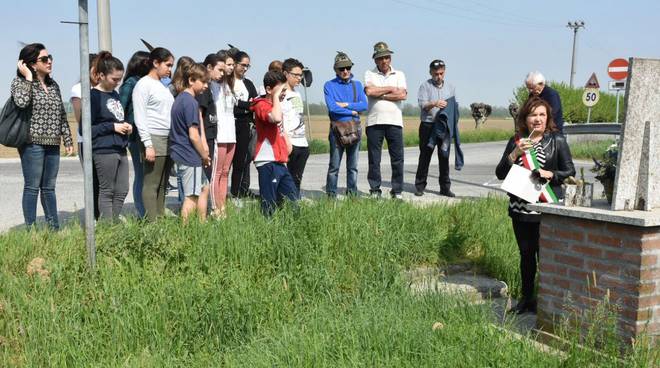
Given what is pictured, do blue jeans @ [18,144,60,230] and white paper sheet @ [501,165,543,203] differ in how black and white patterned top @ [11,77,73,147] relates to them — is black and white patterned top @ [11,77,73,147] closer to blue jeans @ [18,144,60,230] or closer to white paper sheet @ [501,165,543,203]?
blue jeans @ [18,144,60,230]

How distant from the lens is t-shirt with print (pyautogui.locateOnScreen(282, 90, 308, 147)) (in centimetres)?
769

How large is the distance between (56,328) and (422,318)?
2236 mm

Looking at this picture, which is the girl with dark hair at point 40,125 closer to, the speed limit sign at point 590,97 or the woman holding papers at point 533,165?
the woman holding papers at point 533,165

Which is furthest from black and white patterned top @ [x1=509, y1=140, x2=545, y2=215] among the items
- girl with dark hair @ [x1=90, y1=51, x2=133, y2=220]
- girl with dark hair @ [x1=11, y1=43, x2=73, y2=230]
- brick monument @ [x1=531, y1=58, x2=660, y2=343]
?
girl with dark hair @ [x1=11, y1=43, x2=73, y2=230]

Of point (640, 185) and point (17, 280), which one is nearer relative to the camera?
point (640, 185)

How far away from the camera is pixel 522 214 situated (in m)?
4.82

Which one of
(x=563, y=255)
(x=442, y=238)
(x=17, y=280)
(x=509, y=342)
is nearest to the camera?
(x=509, y=342)

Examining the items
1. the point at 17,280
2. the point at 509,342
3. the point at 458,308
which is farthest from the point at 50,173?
the point at 509,342

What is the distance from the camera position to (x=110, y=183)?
643cm

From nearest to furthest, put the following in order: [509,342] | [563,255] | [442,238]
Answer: [509,342] → [563,255] → [442,238]

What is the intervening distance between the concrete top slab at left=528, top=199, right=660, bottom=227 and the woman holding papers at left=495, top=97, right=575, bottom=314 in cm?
38

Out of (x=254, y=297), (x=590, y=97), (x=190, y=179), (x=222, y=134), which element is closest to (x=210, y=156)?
(x=222, y=134)

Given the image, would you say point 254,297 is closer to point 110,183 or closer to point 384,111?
point 110,183

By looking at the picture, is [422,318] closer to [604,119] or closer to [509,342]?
[509,342]
